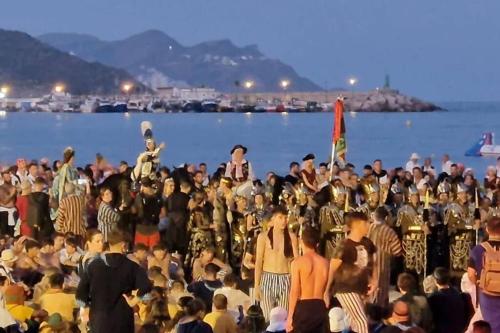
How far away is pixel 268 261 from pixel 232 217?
14.5ft

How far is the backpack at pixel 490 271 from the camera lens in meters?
10.4

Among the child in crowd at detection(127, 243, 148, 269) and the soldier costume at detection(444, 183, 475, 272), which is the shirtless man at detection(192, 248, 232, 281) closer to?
the child in crowd at detection(127, 243, 148, 269)

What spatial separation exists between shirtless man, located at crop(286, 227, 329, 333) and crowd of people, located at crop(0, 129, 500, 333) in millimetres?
13

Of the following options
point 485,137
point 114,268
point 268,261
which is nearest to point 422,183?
point 268,261

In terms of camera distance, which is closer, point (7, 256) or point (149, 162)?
point (7, 256)

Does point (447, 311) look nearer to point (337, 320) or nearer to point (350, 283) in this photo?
point (350, 283)

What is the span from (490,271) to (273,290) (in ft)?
9.22

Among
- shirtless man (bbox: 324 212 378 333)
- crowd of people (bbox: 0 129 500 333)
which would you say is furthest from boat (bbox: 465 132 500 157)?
shirtless man (bbox: 324 212 378 333)

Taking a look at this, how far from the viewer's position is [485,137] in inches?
2795

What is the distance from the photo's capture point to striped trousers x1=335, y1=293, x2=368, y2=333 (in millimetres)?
10883

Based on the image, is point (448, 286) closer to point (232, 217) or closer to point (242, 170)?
point (232, 217)

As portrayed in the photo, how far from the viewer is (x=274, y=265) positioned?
41.5 feet

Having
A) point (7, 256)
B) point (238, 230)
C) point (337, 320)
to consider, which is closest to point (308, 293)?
point (337, 320)

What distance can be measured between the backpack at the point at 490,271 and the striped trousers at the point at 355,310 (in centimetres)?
101
